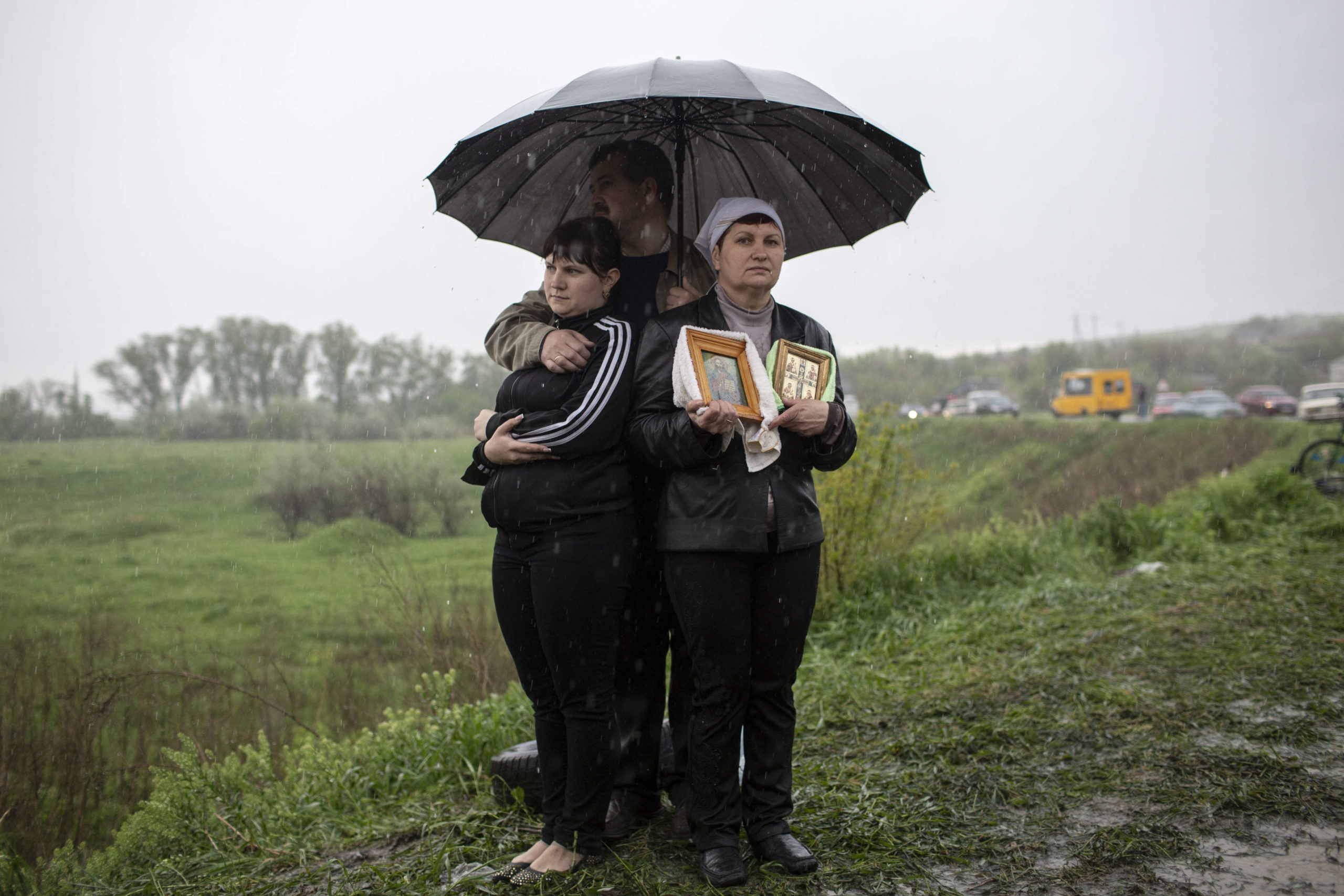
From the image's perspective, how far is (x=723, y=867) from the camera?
2.48 metres

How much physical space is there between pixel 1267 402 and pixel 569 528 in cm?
3379

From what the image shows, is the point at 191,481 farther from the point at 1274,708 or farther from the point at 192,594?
the point at 1274,708

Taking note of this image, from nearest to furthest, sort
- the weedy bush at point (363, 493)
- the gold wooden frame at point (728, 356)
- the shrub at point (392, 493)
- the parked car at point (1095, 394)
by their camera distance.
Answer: the gold wooden frame at point (728, 356), the weedy bush at point (363, 493), the shrub at point (392, 493), the parked car at point (1095, 394)

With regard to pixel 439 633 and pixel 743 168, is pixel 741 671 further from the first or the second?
pixel 439 633

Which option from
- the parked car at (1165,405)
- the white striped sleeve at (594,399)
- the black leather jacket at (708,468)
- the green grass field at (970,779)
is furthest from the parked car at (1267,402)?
the white striped sleeve at (594,399)

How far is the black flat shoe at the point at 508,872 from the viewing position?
2.56 m

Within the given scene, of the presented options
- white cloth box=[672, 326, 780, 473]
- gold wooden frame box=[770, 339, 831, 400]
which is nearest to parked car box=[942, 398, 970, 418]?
gold wooden frame box=[770, 339, 831, 400]

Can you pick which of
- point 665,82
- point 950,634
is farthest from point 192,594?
point 665,82

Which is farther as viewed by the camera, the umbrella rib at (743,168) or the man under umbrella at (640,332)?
the umbrella rib at (743,168)

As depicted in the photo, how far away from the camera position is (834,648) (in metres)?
5.91

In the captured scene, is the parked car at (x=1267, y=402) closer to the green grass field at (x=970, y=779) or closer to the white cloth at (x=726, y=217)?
the green grass field at (x=970, y=779)

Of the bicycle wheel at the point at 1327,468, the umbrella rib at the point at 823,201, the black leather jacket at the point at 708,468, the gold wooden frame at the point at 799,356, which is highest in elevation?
the umbrella rib at the point at 823,201

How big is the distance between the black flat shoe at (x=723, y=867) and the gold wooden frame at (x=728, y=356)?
1304mm

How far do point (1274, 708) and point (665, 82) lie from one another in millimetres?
3855
